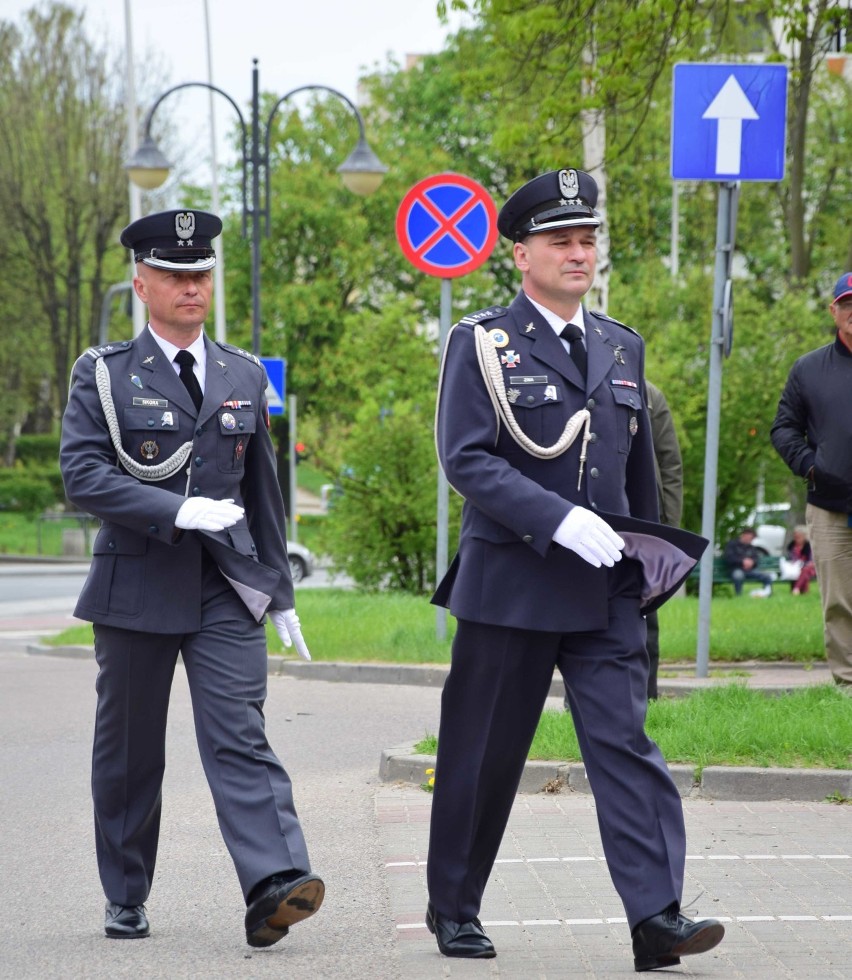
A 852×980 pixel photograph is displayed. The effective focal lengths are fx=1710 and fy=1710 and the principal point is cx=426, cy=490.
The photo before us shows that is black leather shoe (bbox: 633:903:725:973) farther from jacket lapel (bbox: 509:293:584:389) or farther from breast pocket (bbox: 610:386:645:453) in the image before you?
jacket lapel (bbox: 509:293:584:389)

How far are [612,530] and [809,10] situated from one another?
30.2 feet

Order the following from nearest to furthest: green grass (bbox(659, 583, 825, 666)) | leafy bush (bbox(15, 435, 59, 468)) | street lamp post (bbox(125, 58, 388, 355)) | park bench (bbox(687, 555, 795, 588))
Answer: green grass (bbox(659, 583, 825, 666)) < park bench (bbox(687, 555, 795, 588)) < street lamp post (bbox(125, 58, 388, 355)) < leafy bush (bbox(15, 435, 59, 468))

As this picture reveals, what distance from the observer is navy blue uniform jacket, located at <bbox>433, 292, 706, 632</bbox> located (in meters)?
4.50

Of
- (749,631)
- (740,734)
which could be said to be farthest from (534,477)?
(749,631)

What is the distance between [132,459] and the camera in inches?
191

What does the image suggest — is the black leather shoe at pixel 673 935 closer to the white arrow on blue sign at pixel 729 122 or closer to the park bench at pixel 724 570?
the white arrow on blue sign at pixel 729 122

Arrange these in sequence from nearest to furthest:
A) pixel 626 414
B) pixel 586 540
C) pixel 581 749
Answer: pixel 586 540 → pixel 581 749 → pixel 626 414

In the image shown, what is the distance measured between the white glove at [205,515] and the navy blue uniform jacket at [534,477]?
24.3 inches

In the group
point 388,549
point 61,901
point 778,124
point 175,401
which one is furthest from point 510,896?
point 388,549

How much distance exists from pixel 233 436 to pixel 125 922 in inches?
57.4

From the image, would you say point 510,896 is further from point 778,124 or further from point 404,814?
point 778,124

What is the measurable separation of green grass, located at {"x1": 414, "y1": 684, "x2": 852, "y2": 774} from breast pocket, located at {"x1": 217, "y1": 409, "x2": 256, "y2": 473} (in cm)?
299

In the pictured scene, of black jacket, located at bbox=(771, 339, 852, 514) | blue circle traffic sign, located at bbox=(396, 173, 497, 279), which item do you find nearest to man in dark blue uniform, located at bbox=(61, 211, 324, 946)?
black jacket, located at bbox=(771, 339, 852, 514)

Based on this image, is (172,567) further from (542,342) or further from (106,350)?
(542,342)
